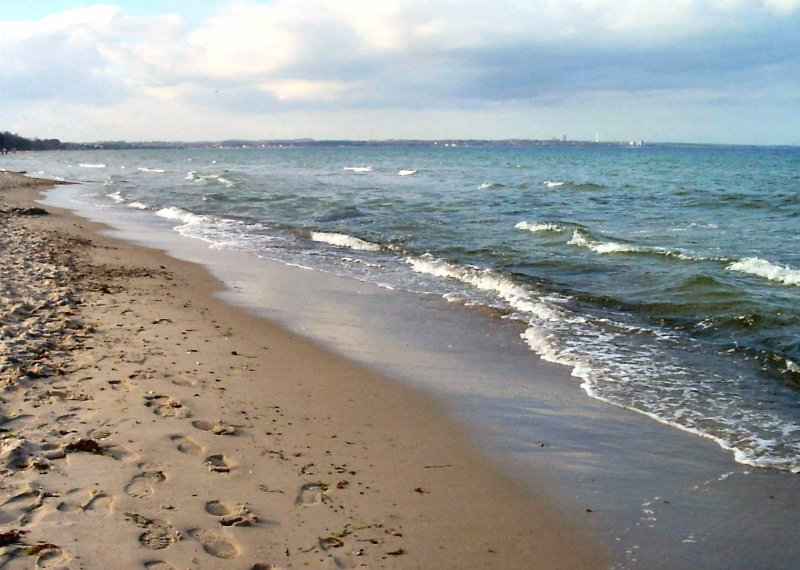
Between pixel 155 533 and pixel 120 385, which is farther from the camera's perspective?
pixel 120 385

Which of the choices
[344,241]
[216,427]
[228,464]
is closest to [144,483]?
[228,464]

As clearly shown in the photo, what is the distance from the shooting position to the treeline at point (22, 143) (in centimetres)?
13473

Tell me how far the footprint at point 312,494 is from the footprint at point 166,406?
165 centimetres

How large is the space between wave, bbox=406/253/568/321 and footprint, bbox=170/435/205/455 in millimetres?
6631

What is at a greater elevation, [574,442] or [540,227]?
[540,227]

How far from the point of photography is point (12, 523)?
13.0 ft

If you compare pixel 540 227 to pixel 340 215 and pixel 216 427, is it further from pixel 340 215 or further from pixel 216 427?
pixel 216 427

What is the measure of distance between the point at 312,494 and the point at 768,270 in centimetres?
1242

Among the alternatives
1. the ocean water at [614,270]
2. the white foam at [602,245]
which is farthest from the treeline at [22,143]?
the white foam at [602,245]

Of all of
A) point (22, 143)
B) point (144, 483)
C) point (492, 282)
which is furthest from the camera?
point (22, 143)

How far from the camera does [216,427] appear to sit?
18.9 feet

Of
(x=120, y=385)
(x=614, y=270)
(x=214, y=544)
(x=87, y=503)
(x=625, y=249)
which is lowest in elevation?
(x=214, y=544)

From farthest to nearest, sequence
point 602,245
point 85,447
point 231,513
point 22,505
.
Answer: point 602,245, point 85,447, point 231,513, point 22,505

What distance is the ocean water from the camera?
7.52m
